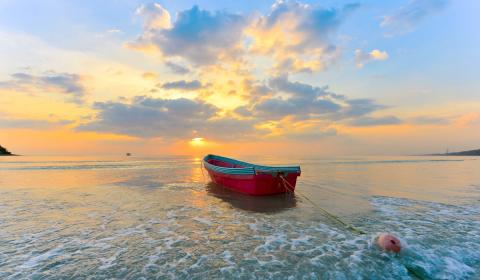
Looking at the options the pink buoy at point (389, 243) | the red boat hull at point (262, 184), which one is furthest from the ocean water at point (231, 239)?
the red boat hull at point (262, 184)

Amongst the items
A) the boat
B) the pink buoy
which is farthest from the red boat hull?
the pink buoy

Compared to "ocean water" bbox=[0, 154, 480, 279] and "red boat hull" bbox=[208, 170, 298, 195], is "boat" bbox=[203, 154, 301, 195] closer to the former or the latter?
"red boat hull" bbox=[208, 170, 298, 195]

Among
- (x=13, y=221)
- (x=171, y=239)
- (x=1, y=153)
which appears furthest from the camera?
(x=1, y=153)

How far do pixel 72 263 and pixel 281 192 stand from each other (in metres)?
11.7

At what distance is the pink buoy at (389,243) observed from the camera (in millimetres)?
6787

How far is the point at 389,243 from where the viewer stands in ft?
22.7

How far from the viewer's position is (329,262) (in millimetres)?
6254

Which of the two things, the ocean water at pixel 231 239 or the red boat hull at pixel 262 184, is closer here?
the ocean water at pixel 231 239

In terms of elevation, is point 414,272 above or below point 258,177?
below

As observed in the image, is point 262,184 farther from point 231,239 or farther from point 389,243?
point 389,243

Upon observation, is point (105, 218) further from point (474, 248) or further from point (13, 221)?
point (474, 248)

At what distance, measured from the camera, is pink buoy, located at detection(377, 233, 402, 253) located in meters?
6.79

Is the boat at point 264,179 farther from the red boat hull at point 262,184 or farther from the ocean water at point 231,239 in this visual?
the ocean water at point 231,239

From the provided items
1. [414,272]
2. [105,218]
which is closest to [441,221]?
[414,272]
